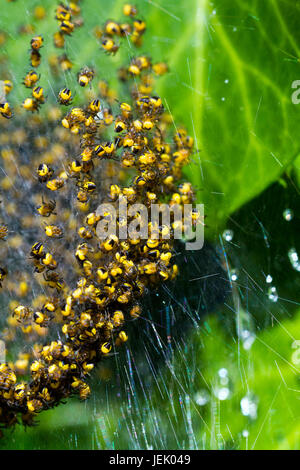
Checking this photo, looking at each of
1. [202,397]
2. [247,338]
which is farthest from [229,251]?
[202,397]

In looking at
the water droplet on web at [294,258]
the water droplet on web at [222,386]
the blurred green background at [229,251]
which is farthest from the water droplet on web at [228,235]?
the water droplet on web at [222,386]

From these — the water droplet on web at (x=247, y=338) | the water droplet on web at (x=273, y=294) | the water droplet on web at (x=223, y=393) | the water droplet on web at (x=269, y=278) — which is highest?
the water droplet on web at (x=269, y=278)

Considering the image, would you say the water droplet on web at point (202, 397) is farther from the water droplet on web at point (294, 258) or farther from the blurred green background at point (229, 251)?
the water droplet on web at point (294, 258)

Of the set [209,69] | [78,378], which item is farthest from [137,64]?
[78,378]

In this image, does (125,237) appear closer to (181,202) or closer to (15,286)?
(181,202)

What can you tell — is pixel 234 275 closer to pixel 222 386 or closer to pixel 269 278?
pixel 269 278

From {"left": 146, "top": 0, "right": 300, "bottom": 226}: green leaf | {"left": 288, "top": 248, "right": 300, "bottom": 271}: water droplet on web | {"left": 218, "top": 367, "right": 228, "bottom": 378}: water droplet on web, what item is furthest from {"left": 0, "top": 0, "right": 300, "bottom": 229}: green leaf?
{"left": 218, "top": 367, "right": 228, "bottom": 378}: water droplet on web

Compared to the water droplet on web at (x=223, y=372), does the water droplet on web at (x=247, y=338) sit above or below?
above
